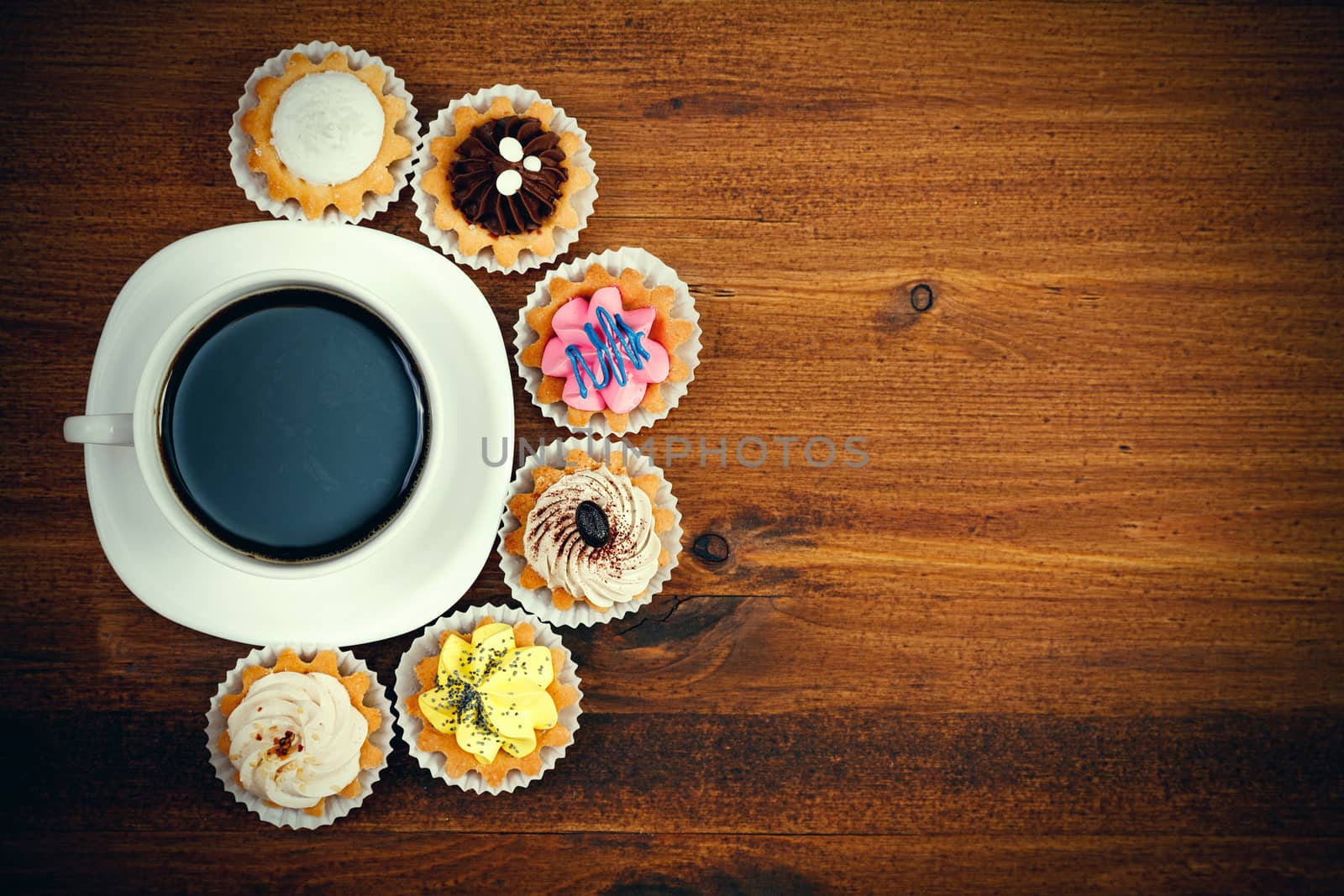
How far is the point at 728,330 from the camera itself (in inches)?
38.8

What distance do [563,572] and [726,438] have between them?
26cm

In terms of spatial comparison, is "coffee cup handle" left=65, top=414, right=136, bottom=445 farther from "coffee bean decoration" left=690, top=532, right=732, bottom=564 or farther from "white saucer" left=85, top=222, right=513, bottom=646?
"coffee bean decoration" left=690, top=532, right=732, bottom=564

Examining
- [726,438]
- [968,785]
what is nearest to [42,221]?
[726,438]

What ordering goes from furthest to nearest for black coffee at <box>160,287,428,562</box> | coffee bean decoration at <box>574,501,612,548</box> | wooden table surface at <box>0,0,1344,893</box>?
wooden table surface at <box>0,0,1344,893</box> < coffee bean decoration at <box>574,501,612,548</box> < black coffee at <box>160,287,428,562</box>

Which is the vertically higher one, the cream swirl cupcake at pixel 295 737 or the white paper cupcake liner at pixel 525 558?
the white paper cupcake liner at pixel 525 558

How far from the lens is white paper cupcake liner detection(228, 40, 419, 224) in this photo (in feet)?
3.10

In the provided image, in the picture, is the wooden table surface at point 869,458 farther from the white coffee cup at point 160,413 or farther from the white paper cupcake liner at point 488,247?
the white coffee cup at point 160,413

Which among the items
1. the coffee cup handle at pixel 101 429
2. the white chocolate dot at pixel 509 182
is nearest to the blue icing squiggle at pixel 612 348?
the white chocolate dot at pixel 509 182

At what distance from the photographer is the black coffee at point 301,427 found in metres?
0.76

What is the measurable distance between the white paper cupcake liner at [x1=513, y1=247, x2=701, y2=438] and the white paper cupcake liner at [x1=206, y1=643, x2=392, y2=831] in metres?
0.38

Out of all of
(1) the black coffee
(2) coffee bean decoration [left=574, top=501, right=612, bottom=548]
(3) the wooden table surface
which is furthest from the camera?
(3) the wooden table surface

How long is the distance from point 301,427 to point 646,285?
422 mm

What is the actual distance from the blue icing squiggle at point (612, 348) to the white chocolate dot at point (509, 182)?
6.7 inches

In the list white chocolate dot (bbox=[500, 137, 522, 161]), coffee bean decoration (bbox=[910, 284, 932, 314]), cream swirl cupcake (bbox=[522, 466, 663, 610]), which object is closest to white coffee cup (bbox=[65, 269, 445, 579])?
cream swirl cupcake (bbox=[522, 466, 663, 610])
